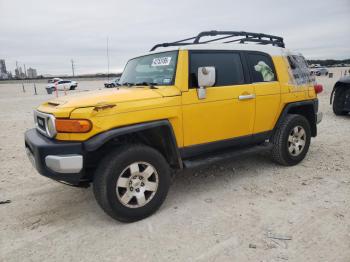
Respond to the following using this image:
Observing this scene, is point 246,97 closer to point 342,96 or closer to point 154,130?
point 154,130

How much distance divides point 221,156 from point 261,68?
4.90 ft

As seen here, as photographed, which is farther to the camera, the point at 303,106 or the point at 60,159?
the point at 303,106

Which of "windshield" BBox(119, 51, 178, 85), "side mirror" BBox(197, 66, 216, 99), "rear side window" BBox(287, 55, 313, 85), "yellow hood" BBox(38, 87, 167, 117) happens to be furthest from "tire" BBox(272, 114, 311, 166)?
"yellow hood" BBox(38, 87, 167, 117)

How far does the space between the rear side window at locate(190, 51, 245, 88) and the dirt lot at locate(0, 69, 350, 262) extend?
1.48 meters

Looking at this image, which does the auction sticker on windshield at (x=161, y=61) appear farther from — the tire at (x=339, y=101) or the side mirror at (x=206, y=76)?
the tire at (x=339, y=101)

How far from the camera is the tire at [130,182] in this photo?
324 cm

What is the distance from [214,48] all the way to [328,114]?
24.1 feet

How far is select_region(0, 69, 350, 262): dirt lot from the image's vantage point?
9.43ft

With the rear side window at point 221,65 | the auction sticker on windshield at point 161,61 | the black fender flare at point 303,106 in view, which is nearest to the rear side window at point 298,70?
the black fender flare at point 303,106

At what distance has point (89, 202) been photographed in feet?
13.3

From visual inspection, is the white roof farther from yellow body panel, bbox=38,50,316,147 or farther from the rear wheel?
the rear wheel

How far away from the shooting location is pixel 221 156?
4.22 metres

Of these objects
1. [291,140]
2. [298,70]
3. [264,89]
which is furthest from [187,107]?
[298,70]

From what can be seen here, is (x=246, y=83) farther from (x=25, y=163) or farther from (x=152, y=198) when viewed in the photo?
(x=25, y=163)
